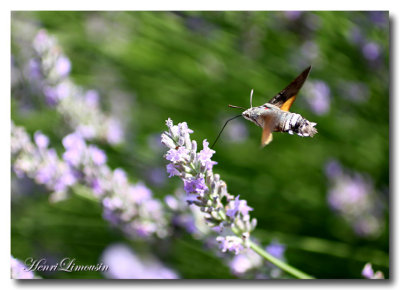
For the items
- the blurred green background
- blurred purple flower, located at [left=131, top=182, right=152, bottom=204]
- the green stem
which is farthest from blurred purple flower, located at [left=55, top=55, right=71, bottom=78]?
the green stem

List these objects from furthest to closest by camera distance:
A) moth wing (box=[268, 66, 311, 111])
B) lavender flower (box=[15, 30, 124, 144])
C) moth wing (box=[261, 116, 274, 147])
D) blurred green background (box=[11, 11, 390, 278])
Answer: blurred green background (box=[11, 11, 390, 278]), lavender flower (box=[15, 30, 124, 144]), moth wing (box=[268, 66, 311, 111]), moth wing (box=[261, 116, 274, 147])

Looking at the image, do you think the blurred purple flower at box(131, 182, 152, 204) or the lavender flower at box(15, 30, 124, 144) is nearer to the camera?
the blurred purple flower at box(131, 182, 152, 204)

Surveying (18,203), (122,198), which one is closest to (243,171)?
(122,198)

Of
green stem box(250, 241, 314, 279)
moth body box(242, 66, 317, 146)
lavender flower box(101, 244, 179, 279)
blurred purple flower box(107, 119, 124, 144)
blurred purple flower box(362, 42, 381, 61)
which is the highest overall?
blurred purple flower box(362, 42, 381, 61)

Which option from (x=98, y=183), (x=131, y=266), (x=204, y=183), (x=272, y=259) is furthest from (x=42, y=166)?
(x=272, y=259)

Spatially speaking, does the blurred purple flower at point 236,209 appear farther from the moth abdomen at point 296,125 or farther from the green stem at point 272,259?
the moth abdomen at point 296,125

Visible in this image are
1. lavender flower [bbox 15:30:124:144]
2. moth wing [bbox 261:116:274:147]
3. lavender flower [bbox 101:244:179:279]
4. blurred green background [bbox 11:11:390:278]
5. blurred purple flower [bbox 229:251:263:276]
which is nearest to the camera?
moth wing [bbox 261:116:274:147]

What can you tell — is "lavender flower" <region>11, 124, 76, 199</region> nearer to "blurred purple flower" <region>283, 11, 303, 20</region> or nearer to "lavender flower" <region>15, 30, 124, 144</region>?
"lavender flower" <region>15, 30, 124, 144</region>

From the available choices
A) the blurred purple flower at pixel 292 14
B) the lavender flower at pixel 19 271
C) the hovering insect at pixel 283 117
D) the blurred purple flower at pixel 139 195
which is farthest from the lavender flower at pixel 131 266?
the blurred purple flower at pixel 292 14
